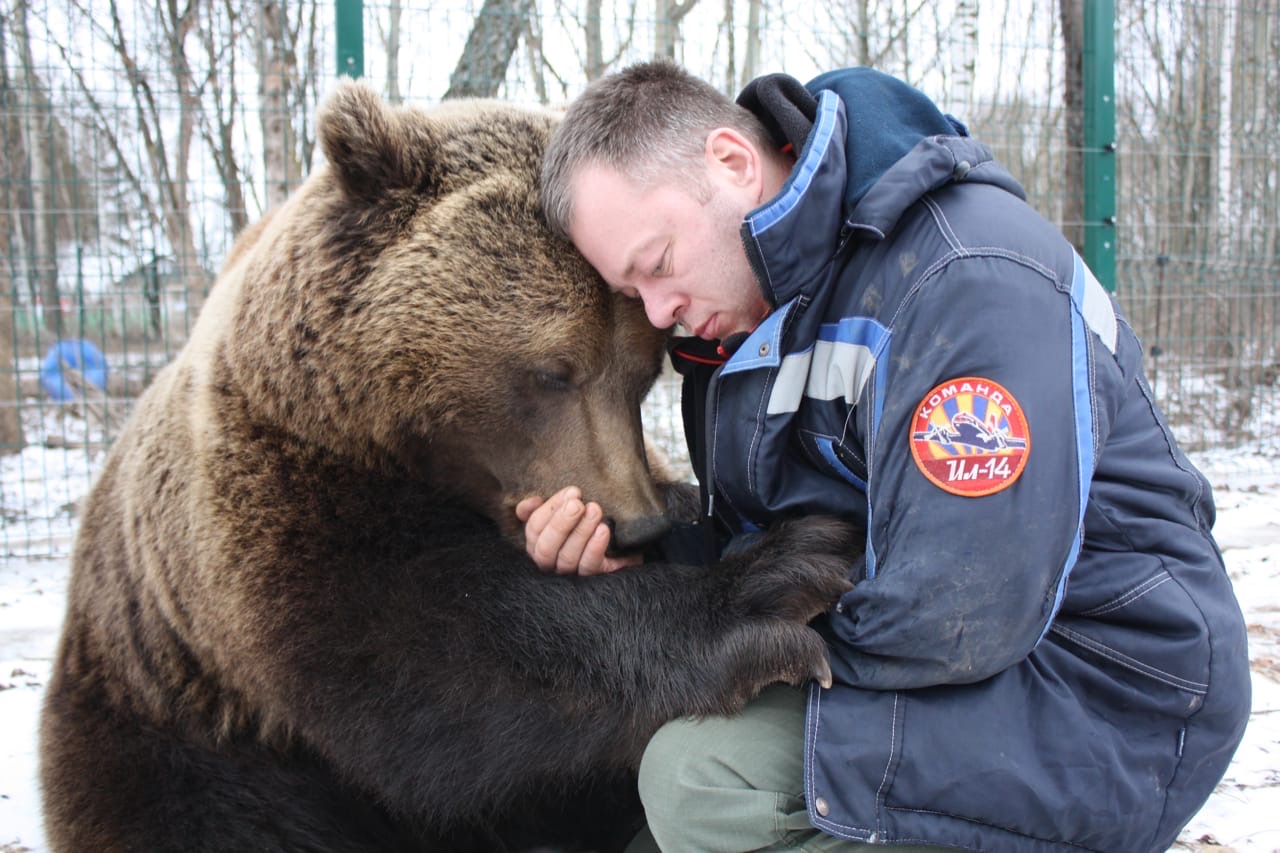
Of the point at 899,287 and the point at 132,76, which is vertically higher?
the point at 132,76

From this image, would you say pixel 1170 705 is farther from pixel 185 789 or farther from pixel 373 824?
pixel 185 789

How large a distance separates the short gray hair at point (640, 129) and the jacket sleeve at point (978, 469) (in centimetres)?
67

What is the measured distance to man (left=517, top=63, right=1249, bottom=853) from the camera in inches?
78.8

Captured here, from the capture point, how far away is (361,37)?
6.14 m

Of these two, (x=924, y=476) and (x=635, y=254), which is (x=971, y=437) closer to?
(x=924, y=476)

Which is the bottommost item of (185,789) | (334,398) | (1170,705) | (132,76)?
(185,789)

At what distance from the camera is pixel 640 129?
248 cm

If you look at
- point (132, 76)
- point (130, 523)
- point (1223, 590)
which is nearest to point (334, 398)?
point (130, 523)

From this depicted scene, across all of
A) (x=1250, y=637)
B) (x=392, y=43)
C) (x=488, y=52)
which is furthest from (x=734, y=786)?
(x=392, y=43)

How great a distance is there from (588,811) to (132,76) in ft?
18.4

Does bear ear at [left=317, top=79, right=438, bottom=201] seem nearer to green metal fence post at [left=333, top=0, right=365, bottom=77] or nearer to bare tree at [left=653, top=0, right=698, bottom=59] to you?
green metal fence post at [left=333, top=0, right=365, bottom=77]

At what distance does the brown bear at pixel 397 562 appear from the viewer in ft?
8.29

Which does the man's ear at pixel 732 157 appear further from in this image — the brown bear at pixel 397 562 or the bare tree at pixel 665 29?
the bare tree at pixel 665 29

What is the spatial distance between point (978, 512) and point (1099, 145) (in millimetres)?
6637
